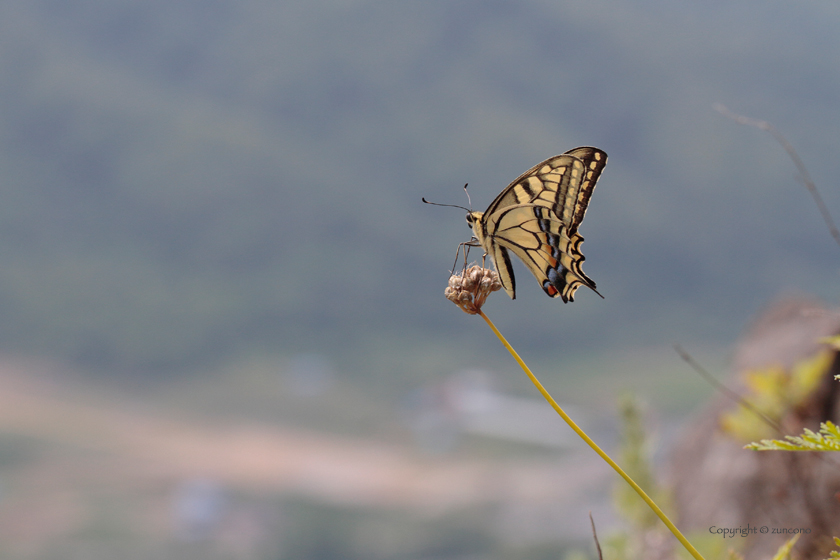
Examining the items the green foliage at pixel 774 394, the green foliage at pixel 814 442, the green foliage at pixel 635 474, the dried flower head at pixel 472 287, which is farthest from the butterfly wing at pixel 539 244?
the green foliage at pixel 635 474

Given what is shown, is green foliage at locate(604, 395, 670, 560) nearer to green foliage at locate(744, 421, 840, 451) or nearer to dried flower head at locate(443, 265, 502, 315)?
dried flower head at locate(443, 265, 502, 315)

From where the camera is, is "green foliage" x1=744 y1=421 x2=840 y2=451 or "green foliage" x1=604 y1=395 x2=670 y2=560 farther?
"green foliage" x1=604 y1=395 x2=670 y2=560

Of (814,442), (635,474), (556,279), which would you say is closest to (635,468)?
(635,474)

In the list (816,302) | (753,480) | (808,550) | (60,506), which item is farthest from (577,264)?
(60,506)

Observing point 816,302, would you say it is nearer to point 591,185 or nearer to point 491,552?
point 591,185

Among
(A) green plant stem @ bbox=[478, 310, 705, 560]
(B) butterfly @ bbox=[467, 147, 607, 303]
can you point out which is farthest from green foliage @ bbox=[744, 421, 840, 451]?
(B) butterfly @ bbox=[467, 147, 607, 303]

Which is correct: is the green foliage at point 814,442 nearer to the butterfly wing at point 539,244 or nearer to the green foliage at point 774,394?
the butterfly wing at point 539,244

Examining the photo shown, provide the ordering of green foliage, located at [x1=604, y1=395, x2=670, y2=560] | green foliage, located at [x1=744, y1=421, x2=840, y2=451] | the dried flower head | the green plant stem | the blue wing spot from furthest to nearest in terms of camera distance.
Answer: green foliage, located at [x1=604, y1=395, x2=670, y2=560] < the blue wing spot < the dried flower head < green foliage, located at [x1=744, y1=421, x2=840, y2=451] < the green plant stem

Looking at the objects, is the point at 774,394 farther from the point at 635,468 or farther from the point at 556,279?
the point at 556,279
